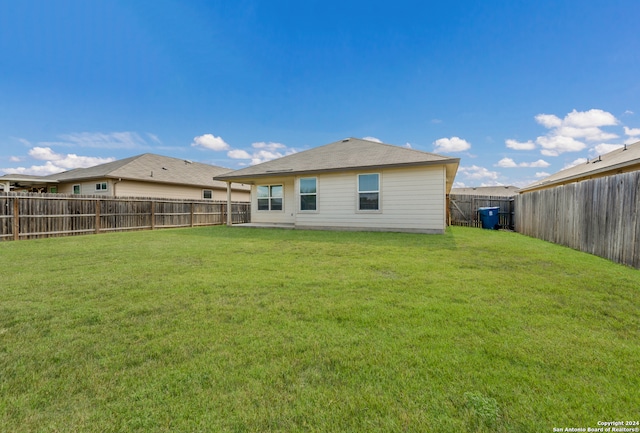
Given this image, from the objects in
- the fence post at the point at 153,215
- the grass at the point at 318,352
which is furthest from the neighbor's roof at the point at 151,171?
the grass at the point at 318,352

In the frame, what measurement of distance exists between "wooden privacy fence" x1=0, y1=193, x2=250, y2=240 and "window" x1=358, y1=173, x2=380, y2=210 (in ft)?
35.2

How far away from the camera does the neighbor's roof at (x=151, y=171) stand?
57.7 feet

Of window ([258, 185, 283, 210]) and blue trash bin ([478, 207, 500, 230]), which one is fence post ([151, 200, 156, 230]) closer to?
window ([258, 185, 283, 210])

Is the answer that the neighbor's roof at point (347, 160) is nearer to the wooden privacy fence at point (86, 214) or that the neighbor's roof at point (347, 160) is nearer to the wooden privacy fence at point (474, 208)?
the wooden privacy fence at point (86, 214)

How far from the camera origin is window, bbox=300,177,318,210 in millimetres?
12061

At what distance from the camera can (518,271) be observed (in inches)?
182

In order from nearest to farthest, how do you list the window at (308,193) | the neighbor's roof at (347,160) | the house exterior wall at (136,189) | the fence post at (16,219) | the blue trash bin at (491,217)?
the fence post at (16,219)
the neighbor's roof at (347,160)
the window at (308,193)
the blue trash bin at (491,217)
the house exterior wall at (136,189)

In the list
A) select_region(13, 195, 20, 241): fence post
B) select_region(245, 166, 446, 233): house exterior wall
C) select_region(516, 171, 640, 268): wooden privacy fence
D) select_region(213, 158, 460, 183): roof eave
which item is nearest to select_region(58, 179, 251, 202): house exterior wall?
select_region(13, 195, 20, 241): fence post

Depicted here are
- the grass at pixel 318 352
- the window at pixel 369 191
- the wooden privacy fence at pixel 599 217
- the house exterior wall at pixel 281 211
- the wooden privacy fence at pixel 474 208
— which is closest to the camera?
the grass at pixel 318 352

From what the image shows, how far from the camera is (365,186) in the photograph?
11.0 meters

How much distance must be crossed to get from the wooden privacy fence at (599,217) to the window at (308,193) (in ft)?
27.8

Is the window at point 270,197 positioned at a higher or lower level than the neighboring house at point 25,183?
lower

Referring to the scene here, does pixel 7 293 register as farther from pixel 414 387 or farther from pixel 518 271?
pixel 518 271

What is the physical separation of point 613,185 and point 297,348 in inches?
297
